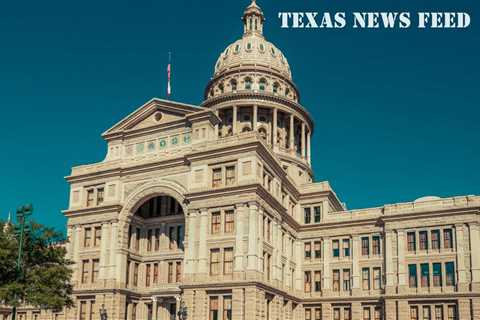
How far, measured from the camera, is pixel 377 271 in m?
62.0

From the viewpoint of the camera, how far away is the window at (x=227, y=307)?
1954 inches

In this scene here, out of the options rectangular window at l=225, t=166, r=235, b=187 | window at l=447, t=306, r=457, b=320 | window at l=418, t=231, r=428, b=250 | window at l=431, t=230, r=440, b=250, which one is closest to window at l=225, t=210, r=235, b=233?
rectangular window at l=225, t=166, r=235, b=187

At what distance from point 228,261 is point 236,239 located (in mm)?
2176

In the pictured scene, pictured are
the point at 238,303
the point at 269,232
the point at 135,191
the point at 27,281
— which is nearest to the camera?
the point at 27,281

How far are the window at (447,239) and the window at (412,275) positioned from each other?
379 cm

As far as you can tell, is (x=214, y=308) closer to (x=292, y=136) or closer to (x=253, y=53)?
(x=292, y=136)

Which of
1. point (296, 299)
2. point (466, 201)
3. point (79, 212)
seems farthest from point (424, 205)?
point (79, 212)

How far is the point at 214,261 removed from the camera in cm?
5188

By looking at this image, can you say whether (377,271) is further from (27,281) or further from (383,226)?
(27,281)

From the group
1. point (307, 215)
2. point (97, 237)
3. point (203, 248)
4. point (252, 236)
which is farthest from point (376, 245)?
point (97, 237)

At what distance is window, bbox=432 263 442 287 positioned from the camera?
190 feet

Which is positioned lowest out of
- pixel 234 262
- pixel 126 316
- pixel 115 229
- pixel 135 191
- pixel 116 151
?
pixel 126 316

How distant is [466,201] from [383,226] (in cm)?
908

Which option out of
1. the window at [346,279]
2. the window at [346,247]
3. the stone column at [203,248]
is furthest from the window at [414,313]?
the stone column at [203,248]
